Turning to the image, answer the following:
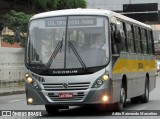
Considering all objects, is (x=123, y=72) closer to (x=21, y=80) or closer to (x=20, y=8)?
(x=21, y=80)

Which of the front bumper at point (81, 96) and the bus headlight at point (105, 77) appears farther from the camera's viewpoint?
the bus headlight at point (105, 77)

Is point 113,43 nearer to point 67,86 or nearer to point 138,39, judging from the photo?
point 67,86

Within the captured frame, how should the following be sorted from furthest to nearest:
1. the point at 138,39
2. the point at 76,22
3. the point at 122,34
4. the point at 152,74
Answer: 1. the point at 152,74
2. the point at 138,39
3. the point at 122,34
4. the point at 76,22

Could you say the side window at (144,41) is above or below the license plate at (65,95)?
above

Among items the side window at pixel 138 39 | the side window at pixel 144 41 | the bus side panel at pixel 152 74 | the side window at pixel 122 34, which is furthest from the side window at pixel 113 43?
the bus side panel at pixel 152 74

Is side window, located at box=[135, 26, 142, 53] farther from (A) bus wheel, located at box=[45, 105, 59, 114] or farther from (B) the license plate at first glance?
(B) the license plate

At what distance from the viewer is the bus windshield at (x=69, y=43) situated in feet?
46.1

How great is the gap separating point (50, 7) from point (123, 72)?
898 inches

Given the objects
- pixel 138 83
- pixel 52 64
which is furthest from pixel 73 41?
pixel 138 83

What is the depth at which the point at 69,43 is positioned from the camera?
1426 centimetres

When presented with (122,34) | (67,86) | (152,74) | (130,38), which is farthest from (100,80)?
(152,74)

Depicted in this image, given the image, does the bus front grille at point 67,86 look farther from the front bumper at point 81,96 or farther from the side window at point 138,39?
the side window at point 138,39

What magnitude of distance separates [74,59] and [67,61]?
0.19 m

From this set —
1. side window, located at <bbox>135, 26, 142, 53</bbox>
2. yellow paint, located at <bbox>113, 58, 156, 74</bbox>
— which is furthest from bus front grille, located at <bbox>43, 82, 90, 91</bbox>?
side window, located at <bbox>135, 26, 142, 53</bbox>
